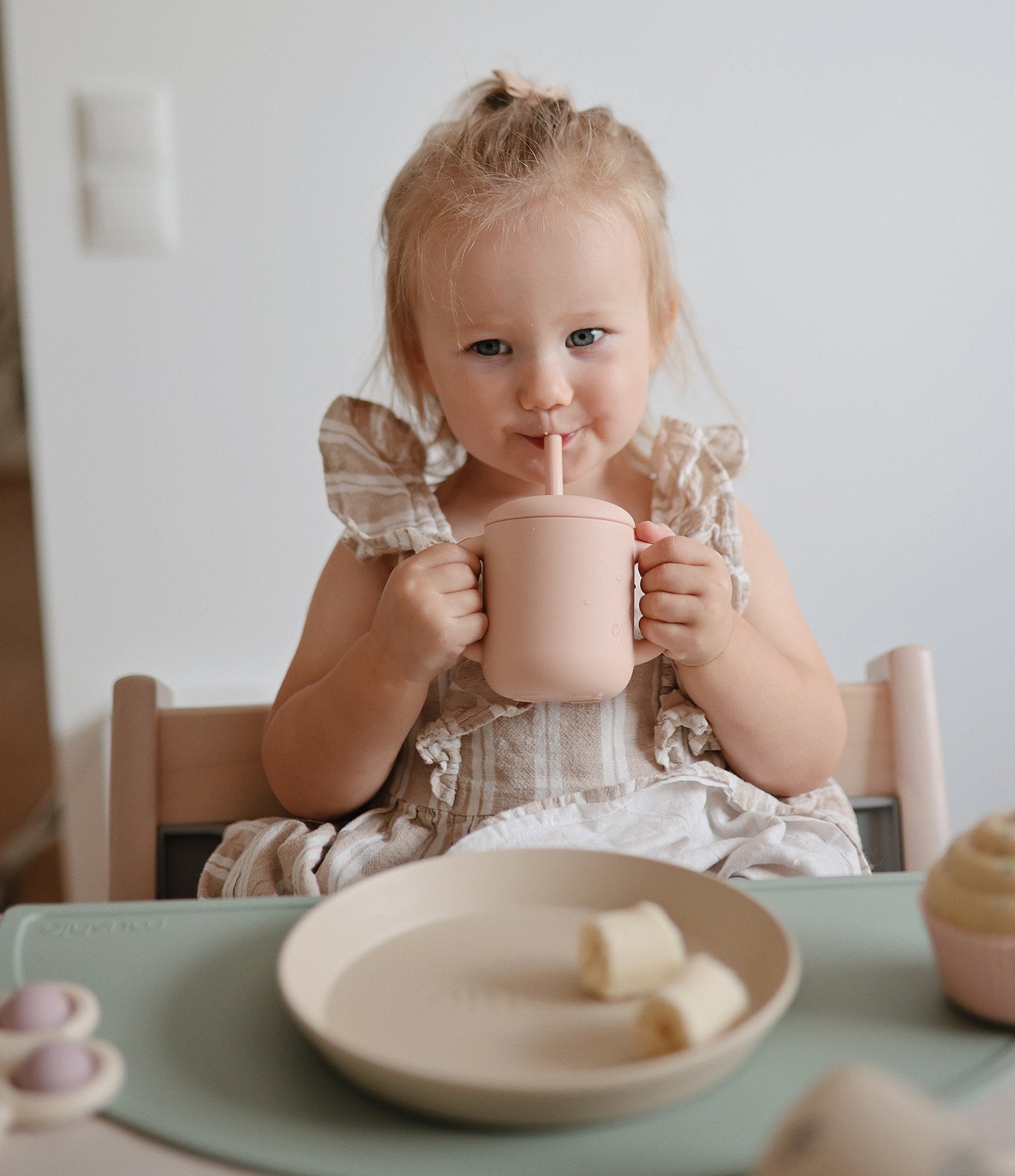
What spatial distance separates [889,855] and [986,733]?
85cm

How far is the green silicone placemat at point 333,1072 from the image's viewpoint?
0.40m

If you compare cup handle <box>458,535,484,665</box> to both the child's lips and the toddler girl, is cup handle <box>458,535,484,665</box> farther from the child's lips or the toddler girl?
the child's lips

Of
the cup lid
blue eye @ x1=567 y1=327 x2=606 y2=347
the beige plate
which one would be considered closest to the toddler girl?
blue eye @ x1=567 y1=327 x2=606 y2=347

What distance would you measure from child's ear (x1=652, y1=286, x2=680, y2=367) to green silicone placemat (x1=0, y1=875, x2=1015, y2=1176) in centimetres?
62

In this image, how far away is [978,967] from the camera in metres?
0.46

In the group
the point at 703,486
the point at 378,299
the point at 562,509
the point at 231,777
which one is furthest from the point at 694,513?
the point at 378,299

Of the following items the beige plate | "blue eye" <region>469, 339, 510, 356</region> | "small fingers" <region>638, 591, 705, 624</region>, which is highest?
"blue eye" <region>469, 339, 510, 356</region>

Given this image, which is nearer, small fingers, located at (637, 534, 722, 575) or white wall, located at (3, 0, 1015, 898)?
small fingers, located at (637, 534, 722, 575)

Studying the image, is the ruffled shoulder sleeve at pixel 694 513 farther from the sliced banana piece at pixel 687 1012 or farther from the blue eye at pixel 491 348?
the sliced banana piece at pixel 687 1012

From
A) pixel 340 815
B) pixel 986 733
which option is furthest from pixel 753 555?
pixel 986 733

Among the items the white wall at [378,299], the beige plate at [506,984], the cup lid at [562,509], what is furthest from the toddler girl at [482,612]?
the white wall at [378,299]

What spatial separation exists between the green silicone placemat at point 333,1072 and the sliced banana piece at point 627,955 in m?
0.05

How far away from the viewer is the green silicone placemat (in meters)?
0.40

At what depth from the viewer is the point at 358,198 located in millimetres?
1626
